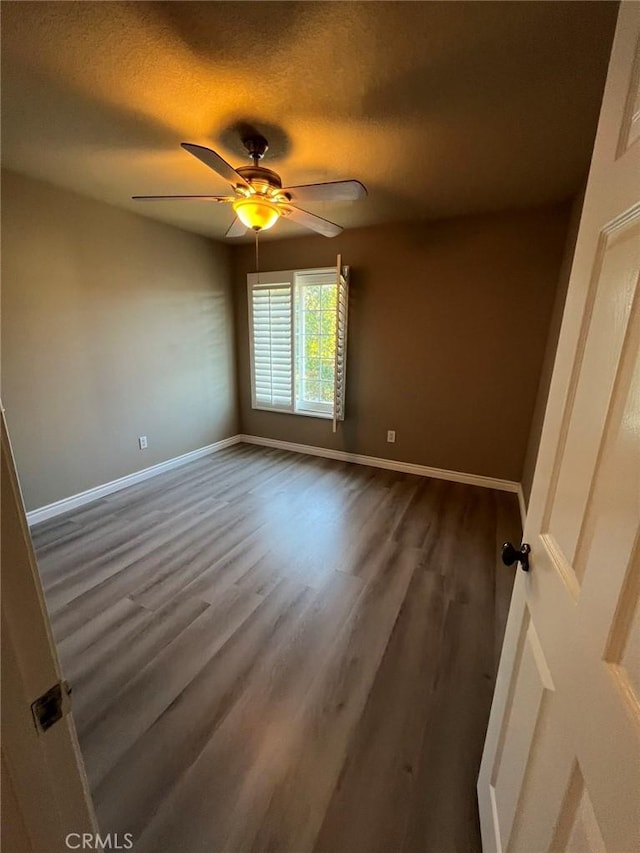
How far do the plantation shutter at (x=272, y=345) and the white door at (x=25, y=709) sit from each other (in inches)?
150

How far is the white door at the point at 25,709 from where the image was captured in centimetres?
48

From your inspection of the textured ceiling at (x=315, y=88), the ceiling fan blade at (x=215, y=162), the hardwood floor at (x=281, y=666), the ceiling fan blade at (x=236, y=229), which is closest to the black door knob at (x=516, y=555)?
the hardwood floor at (x=281, y=666)

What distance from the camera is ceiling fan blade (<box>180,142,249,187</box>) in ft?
4.81

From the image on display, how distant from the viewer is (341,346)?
3.70m

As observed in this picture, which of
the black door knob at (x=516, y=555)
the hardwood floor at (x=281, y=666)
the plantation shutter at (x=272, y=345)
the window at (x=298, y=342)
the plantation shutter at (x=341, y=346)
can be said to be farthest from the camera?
the plantation shutter at (x=272, y=345)

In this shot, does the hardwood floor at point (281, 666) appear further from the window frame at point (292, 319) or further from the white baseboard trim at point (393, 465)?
the window frame at point (292, 319)

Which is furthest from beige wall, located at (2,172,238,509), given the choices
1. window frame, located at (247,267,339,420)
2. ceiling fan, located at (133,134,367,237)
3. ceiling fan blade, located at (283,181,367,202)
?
ceiling fan blade, located at (283,181,367,202)

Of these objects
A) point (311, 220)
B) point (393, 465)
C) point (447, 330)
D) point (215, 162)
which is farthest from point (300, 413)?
point (215, 162)

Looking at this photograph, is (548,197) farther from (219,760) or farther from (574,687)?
(219,760)

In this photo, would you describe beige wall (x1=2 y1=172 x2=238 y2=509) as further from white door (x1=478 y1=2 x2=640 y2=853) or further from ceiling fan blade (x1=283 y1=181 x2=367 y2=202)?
white door (x1=478 y1=2 x2=640 y2=853)

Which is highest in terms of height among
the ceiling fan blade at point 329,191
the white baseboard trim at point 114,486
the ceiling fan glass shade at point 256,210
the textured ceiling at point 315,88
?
the textured ceiling at point 315,88

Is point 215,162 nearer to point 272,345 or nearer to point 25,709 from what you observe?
point 25,709

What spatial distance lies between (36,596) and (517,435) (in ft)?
11.7

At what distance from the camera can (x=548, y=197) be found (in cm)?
264
